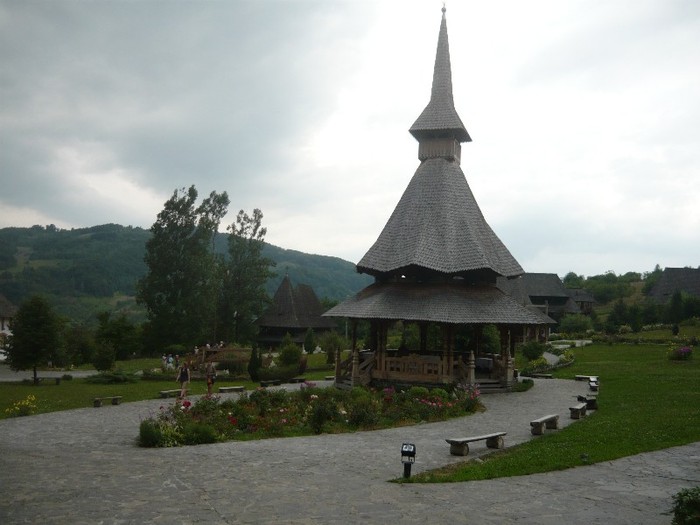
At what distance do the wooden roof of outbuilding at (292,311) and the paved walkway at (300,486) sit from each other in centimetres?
3699

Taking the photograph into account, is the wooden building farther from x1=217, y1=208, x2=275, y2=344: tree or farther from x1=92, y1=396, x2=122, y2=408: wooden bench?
x1=92, y1=396, x2=122, y2=408: wooden bench

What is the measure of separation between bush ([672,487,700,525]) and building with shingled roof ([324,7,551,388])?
13.5m

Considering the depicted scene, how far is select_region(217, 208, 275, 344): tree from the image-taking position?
4591 centimetres

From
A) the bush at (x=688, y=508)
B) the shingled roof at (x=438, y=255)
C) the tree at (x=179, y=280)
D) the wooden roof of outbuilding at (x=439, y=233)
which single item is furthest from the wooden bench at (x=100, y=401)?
the tree at (x=179, y=280)

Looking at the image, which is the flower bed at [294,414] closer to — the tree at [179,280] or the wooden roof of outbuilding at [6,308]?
the tree at [179,280]

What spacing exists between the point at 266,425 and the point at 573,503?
7934mm

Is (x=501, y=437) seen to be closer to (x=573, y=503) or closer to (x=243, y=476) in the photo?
(x=573, y=503)

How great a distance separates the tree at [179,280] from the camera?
1658 inches

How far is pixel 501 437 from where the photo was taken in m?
11.3

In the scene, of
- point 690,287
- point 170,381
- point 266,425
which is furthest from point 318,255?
point 266,425

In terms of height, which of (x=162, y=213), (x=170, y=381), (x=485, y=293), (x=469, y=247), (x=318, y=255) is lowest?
(x=170, y=381)

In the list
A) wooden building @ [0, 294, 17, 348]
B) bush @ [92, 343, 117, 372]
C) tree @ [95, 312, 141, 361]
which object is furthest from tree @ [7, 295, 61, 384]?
wooden building @ [0, 294, 17, 348]

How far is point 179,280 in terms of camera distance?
4291 cm

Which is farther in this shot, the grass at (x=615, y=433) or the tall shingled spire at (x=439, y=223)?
the tall shingled spire at (x=439, y=223)
